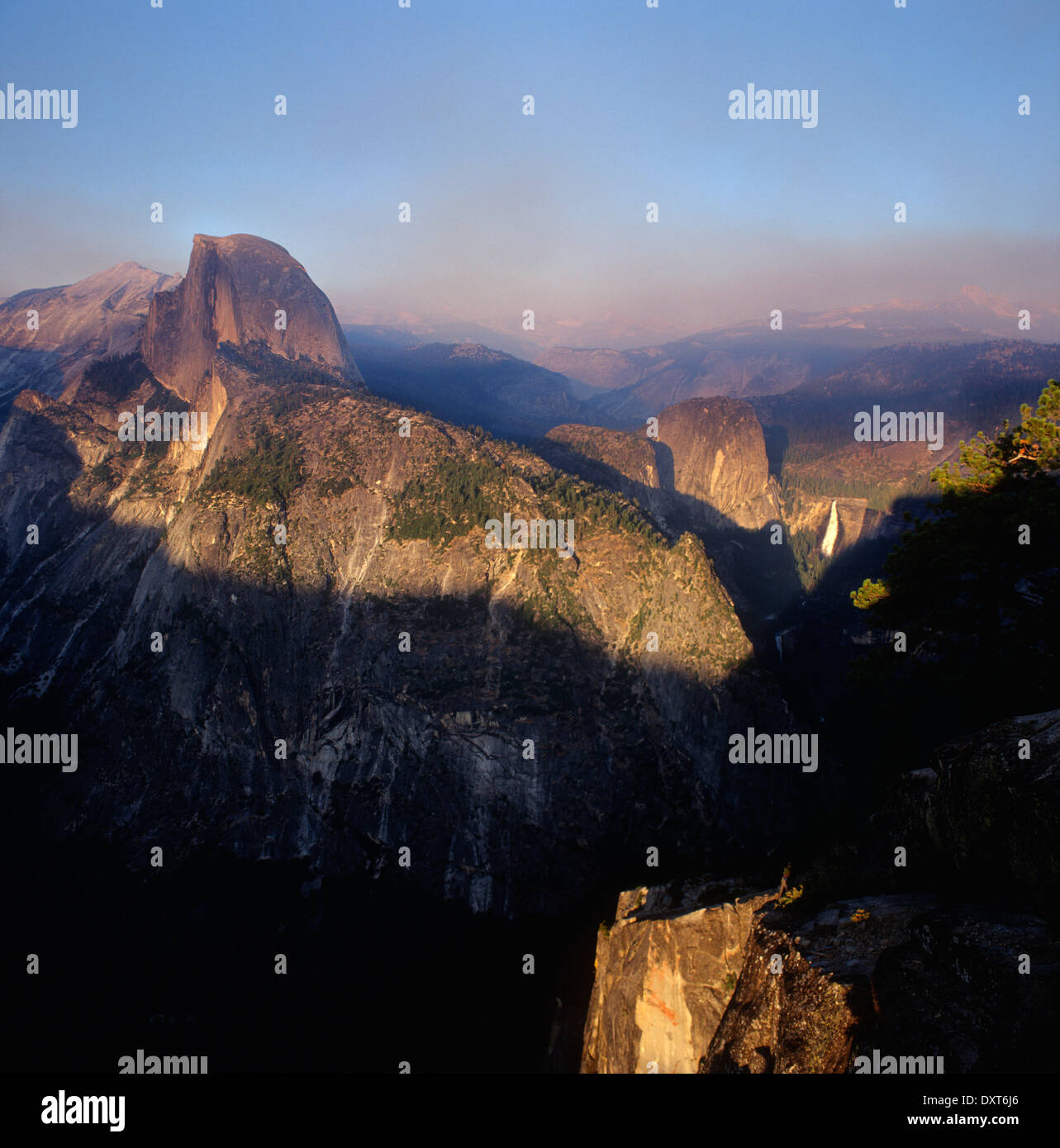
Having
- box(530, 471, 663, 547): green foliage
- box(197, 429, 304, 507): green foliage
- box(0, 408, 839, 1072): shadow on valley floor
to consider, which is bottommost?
box(0, 408, 839, 1072): shadow on valley floor

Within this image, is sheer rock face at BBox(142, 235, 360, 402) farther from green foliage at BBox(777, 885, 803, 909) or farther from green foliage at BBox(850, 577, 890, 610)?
green foliage at BBox(777, 885, 803, 909)

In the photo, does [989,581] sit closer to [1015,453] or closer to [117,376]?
[1015,453]

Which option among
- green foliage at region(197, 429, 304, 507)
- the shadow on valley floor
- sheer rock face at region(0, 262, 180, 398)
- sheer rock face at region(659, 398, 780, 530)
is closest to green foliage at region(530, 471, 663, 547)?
the shadow on valley floor

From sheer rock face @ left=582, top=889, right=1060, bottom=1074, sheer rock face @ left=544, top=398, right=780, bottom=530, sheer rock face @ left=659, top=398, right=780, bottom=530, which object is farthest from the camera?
sheer rock face @ left=659, top=398, right=780, bottom=530

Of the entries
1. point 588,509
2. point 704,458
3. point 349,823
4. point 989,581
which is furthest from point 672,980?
point 704,458

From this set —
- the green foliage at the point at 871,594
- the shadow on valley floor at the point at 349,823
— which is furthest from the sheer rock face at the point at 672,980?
the shadow on valley floor at the point at 349,823
